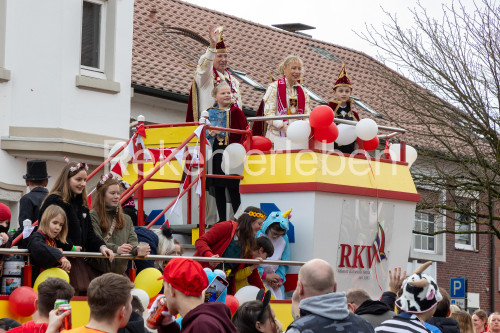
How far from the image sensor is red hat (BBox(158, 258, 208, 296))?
6.17 metres

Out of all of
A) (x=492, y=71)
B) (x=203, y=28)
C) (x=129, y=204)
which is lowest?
(x=129, y=204)

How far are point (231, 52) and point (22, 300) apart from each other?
2086 cm

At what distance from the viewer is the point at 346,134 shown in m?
14.3

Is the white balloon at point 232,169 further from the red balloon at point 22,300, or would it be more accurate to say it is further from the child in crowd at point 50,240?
the red balloon at point 22,300

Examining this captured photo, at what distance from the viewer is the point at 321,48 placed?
35062 millimetres

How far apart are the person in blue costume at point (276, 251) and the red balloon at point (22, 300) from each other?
3638 millimetres

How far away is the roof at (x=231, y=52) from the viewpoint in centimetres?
2427

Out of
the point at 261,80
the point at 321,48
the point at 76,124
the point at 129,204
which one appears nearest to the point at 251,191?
the point at 129,204

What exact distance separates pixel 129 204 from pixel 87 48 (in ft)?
24.4

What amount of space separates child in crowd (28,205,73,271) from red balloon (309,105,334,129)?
467 centimetres

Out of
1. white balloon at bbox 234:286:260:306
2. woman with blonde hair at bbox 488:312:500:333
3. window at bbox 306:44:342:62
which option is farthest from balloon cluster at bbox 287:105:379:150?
window at bbox 306:44:342:62

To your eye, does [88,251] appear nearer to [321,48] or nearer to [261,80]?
[261,80]

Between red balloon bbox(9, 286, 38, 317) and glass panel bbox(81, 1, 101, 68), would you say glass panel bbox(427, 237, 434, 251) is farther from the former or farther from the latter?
red balloon bbox(9, 286, 38, 317)

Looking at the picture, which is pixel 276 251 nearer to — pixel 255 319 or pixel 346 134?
pixel 346 134
